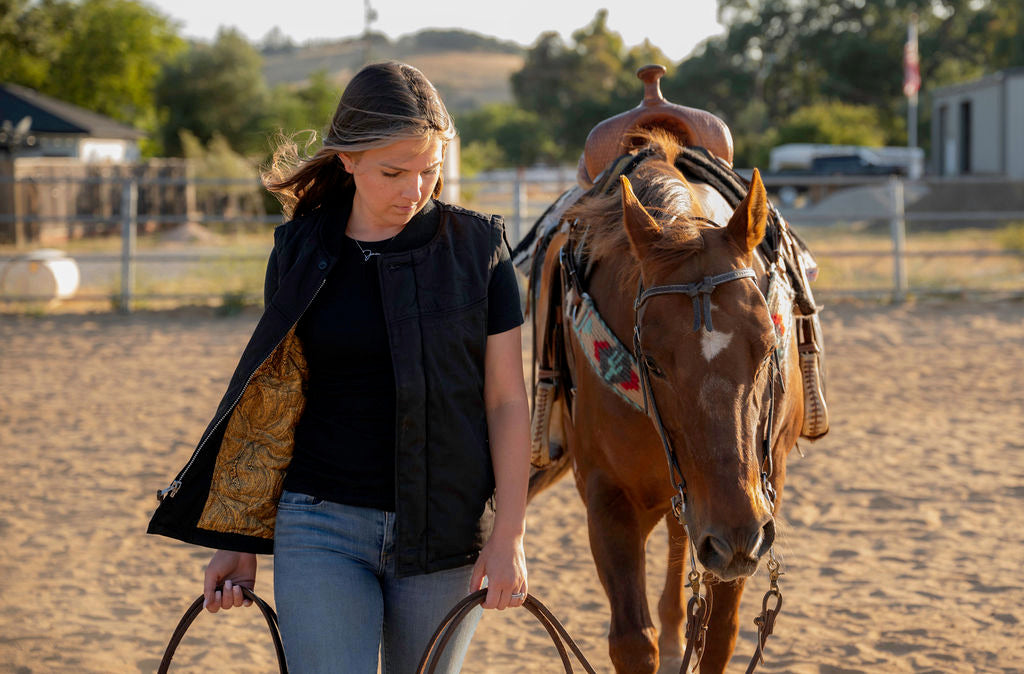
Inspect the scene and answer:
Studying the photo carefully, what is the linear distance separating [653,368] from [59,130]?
23.9 m

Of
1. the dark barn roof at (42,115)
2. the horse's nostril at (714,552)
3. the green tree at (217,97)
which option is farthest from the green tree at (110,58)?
the horse's nostril at (714,552)

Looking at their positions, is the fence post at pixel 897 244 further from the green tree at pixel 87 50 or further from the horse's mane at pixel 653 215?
the green tree at pixel 87 50

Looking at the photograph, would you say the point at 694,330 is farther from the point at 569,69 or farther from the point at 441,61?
the point at 441,61

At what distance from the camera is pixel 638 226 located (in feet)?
6.93

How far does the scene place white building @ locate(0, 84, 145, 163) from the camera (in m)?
22.6

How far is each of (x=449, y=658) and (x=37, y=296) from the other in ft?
33.9

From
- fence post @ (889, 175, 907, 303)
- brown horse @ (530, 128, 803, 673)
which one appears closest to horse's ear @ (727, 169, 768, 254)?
brown horse @ (530, 128, 803, 673)

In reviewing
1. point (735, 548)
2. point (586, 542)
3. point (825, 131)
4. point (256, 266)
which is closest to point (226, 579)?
point (735, 548)

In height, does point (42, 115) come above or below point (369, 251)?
above

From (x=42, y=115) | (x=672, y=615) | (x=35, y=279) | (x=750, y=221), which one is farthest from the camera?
(x=42, y=115)

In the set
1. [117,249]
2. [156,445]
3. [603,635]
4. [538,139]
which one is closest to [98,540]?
[156,445]

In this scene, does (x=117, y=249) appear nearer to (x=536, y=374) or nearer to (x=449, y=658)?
(x=536, y=374)

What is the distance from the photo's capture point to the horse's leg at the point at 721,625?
249cm

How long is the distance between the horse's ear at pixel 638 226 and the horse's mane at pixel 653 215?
0.02m
